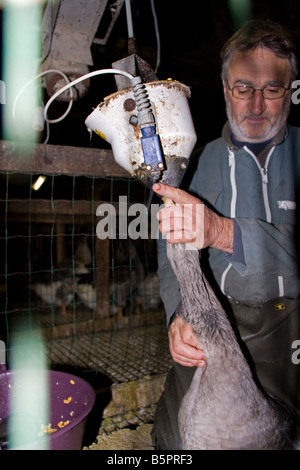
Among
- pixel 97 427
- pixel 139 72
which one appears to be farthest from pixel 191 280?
pixel 97 427

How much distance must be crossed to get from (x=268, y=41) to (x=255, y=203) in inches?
36.3

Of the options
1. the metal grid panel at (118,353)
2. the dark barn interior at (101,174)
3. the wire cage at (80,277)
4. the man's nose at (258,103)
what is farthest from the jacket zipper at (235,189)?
the metal grid panel at (118,353)

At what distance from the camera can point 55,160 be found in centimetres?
177

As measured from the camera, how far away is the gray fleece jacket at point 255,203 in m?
1.45

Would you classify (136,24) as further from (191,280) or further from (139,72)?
(191,280)

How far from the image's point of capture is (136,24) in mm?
2848

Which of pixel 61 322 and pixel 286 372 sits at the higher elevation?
pixel 286 372

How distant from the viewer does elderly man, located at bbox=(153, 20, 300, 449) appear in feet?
4.95

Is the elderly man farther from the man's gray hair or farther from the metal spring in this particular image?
the metal spring

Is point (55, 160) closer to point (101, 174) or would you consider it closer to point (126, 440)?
point (101, 174)

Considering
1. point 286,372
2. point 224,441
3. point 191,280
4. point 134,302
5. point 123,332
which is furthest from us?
point 134,302

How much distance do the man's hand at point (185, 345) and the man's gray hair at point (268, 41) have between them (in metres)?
1.55

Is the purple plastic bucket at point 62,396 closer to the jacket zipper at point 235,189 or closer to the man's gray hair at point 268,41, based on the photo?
the jacket zipper at point 235,189

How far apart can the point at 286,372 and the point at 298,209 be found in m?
0.85
